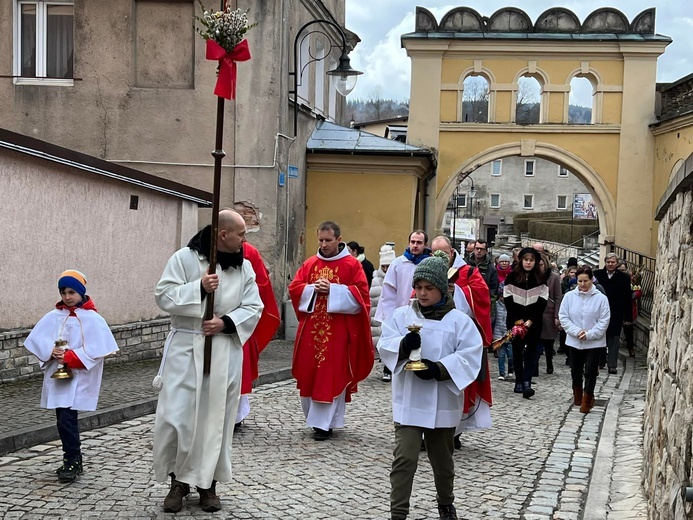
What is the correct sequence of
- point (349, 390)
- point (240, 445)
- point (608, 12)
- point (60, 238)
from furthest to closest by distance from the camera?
point (608, 12), point (60, 238), point (349, 390), point (240, 445)

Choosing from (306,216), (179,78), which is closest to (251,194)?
(179,78)

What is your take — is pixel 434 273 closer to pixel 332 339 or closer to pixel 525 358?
pixel 332 339

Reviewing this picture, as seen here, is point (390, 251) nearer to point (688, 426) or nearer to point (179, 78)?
point (179, 78)

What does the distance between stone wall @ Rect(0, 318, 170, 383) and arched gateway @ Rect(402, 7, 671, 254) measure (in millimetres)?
11974

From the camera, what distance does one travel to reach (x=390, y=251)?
13594mm

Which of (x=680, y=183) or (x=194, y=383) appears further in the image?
(x=194, y=383)

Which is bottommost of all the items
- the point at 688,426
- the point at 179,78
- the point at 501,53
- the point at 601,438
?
the point at 601,438

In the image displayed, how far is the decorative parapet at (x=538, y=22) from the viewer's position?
24.5m

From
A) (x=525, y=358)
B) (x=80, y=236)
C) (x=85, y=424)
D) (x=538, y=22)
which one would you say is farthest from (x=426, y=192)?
(x=85, y=424)

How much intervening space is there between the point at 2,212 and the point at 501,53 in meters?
16.9

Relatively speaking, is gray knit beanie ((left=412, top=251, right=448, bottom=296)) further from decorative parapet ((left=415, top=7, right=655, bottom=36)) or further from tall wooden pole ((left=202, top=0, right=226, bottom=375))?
decorative parapet ((left=415, top=7, right=655, bottom=36))

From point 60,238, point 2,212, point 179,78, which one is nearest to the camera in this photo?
point 2,212

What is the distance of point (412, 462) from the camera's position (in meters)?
5.70

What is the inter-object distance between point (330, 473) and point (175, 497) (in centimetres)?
168
